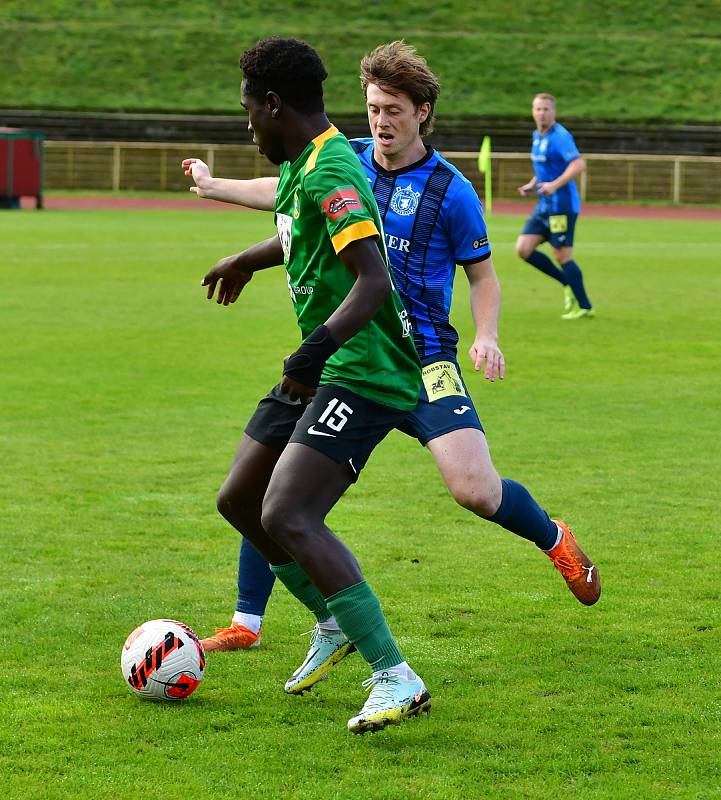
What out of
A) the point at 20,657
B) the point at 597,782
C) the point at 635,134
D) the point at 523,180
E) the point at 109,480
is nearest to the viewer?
the point at 597,782

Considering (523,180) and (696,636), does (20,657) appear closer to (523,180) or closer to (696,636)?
(696,636)

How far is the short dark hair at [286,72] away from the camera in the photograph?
13.3 ft

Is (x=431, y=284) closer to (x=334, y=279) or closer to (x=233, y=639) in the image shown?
(x=334, y=279)

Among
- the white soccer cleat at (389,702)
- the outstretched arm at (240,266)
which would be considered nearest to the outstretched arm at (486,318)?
the outstretched arm at (240,266)

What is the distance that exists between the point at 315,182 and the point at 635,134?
137ft

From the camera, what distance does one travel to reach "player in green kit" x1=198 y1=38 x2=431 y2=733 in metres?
3.90

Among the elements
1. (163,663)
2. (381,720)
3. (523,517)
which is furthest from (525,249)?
(381,720)

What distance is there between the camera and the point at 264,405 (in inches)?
182

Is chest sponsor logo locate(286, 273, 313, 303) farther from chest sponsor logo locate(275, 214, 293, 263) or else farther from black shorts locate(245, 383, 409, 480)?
black shorts locate(245, 383, 409, 480)

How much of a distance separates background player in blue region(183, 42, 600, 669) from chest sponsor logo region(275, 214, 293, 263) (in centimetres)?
71

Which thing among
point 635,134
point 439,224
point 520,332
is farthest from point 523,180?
point 439,224

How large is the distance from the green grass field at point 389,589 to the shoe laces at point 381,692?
108 millimetres

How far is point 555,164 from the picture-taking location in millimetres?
15383

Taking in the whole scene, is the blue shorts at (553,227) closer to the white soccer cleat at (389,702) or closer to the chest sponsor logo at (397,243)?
the chest sponsor logo at (397,243)
